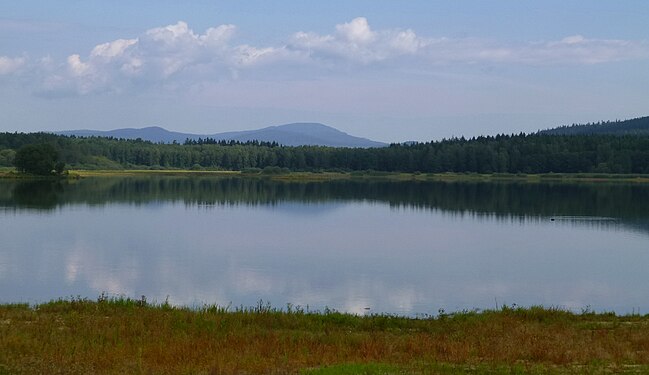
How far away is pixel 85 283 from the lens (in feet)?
95.4

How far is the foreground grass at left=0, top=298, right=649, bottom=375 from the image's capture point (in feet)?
40.7

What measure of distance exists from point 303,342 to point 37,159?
12234 cm

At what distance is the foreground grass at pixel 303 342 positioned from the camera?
40.7 feet

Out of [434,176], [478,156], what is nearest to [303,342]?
[434,176]

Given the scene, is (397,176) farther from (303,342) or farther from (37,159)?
(303,342)

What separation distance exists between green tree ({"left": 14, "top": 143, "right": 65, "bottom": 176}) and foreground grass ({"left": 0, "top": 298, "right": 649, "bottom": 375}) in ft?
378

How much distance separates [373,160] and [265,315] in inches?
6676

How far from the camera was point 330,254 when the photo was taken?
40.3 m

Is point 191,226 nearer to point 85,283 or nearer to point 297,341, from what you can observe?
point 85,283

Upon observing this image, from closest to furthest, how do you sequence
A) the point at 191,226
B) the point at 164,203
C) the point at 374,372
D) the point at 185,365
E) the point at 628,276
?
1. the point at 374,372
2. the point at 185,365
3. the point at 628,276
4. the point at 191,226
5. the point at 164,203

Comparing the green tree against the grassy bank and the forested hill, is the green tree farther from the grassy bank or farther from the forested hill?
the forested hill

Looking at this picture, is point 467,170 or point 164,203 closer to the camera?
point 164,203

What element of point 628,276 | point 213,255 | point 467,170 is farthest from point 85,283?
point 467,170

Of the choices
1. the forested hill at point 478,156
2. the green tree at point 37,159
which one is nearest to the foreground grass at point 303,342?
the green tree at point 37,159
